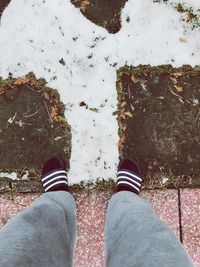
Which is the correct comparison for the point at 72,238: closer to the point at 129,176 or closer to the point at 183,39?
the point at 129,176

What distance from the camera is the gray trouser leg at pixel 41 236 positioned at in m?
1.50

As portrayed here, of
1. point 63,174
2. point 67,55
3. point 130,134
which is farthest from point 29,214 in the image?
point 67,55

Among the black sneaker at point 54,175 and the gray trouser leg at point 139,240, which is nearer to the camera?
the gray trouser leg at point 139,240

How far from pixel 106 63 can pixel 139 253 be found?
1079mm

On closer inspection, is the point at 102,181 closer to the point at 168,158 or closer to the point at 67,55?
the point at 168,158

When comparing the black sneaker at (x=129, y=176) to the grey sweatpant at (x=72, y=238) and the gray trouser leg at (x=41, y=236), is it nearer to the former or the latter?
the grey sweatpant at (x=72, y=238)

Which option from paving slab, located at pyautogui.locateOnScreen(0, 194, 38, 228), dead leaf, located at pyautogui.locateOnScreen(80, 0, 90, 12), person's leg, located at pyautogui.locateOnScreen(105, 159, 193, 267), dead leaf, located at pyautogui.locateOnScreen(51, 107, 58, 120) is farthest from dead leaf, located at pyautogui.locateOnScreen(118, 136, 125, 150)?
dead leaf, located at pyautogui.locateOnScreen(80, 0, 90, 12)

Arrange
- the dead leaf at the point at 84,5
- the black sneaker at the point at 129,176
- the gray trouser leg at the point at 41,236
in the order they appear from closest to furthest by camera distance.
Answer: the gray trouser leg at the point at 41,236 < the black sneaker at the point at 129,176 < the dead leaf at the point at 84,5

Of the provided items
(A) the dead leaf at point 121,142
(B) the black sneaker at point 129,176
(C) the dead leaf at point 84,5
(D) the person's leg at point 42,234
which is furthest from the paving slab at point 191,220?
(C) the dead leaf at point 84,5

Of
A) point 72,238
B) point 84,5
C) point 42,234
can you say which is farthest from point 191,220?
point 84,5

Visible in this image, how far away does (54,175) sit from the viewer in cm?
214

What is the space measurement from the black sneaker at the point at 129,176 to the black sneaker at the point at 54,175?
0.97ft

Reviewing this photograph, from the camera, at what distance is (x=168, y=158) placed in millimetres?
2217

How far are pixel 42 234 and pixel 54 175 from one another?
506 mm
